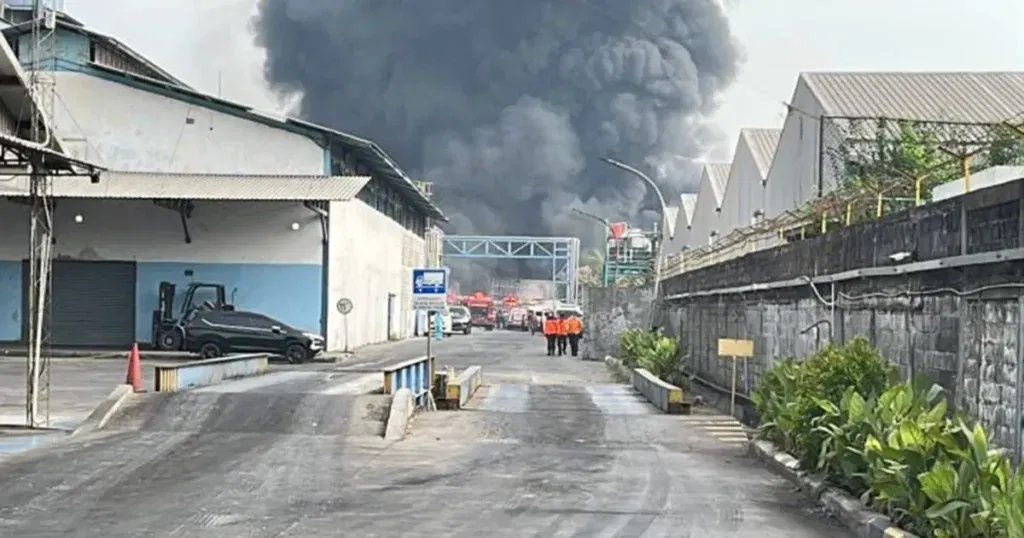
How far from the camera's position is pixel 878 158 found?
30016 millimetres

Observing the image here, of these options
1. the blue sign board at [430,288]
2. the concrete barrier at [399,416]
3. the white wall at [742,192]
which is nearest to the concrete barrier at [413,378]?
the concrete barrier at [399,416]

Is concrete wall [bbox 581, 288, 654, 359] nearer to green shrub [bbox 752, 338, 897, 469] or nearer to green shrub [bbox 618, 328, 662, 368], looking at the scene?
green shrub [bbox 618, 328, 662, 368]

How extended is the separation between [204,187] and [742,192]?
20.1 meters

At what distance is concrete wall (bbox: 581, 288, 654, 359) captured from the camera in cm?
4900

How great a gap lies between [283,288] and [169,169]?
5857mm

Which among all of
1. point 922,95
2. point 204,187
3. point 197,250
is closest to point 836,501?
point 922,95

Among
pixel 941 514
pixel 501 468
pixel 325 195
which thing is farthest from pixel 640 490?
pixel 325 195

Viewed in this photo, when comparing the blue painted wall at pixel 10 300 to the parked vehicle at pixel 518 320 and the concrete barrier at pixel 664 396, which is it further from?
the parked vehicle at pixel 518 320

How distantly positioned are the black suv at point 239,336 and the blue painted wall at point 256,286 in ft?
21.4

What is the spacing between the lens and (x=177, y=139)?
46312 millimetres

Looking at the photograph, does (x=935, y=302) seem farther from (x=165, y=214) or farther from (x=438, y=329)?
(x=438, y=329)

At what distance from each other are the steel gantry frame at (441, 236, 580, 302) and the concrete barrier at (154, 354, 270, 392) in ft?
279

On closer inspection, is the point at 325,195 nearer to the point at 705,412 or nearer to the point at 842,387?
the point at 705,412

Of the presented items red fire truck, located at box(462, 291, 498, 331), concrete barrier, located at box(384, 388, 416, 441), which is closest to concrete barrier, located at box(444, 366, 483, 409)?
concrete barrier, located at box(384, 388, 416, 441)
